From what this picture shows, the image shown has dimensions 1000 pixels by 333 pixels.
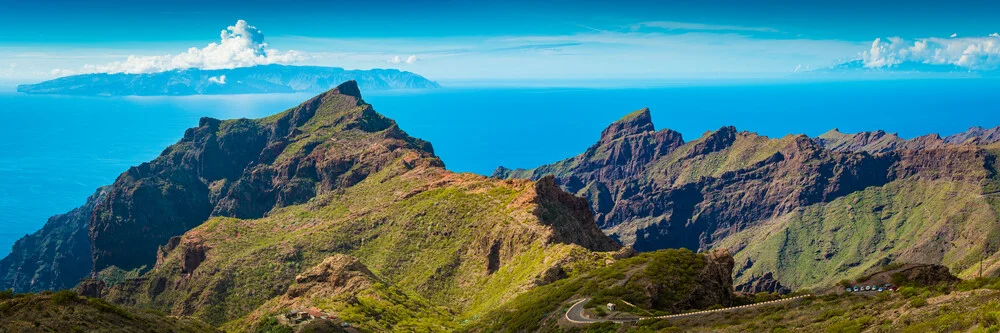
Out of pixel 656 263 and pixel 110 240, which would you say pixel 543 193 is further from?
pixel 110 240

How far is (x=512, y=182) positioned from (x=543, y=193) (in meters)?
16.3

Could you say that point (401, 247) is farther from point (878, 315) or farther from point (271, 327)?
point (878, 315)

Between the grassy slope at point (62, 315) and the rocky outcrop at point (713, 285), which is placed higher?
the grassy slope at point (62, 315)

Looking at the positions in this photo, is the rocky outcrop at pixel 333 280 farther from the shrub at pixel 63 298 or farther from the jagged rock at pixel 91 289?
the jagged rock at pixel 91 289

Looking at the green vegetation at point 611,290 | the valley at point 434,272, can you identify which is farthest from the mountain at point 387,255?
the green vegetation at point 611,290

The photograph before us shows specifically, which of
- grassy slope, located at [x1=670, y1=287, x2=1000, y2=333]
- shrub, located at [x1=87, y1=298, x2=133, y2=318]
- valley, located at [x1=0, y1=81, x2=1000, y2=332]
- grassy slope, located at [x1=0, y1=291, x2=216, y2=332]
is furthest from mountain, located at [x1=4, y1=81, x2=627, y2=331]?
grassy slope, located at [x1=670, y1=287, x2=1000, y2=333]

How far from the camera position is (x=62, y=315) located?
144ft

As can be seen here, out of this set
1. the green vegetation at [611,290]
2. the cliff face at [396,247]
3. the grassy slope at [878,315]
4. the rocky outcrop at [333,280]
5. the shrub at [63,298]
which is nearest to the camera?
the grassy slope at [878,315]

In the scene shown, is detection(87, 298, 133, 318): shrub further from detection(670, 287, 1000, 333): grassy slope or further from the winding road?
detection(670, 287, 1000, 333): grassy slope

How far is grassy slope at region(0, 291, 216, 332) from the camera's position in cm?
4172

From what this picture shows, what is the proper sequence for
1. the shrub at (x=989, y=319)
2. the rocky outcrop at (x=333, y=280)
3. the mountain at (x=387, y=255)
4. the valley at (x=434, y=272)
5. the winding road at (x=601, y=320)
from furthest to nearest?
the rocky outcrop at (x=333, y=280)
the mountain at (x=387, y=255)
the winding road at (x=601, y=320)
the valley at (x=434, y=272)
the shrub at (x=989, y=319)

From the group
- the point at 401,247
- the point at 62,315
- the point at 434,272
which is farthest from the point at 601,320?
the point at 401,247

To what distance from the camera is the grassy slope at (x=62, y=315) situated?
137 feet

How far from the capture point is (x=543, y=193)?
111000mm
